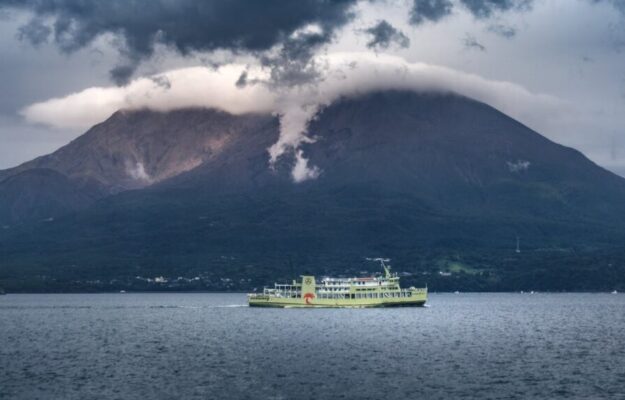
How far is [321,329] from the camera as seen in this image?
18550cm

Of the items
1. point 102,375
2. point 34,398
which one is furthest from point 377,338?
point 34,398

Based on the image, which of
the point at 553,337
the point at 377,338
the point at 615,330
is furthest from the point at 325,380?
the point at 615,330

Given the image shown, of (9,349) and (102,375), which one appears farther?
Answer: (9,349)

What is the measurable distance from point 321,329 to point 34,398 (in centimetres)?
9367

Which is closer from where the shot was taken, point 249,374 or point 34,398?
point 34,398

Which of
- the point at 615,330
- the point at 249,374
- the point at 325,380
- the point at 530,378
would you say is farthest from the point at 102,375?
the point at 615,330

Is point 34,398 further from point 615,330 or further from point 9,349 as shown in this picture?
point 615,330

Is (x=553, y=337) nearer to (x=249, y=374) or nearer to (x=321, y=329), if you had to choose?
(x=321, y=329)

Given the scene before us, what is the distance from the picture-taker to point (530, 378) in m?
109

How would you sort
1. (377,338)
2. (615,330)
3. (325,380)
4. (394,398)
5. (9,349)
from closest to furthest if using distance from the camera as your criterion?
(394,398)
(325,380)
(9,349)
(377,338)
(615,330)

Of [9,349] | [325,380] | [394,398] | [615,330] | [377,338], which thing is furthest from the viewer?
[615,330]

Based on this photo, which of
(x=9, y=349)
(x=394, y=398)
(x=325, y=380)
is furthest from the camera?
(x=9, y=349)

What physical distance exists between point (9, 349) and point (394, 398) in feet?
241

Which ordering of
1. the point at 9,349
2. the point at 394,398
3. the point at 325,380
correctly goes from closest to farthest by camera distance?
the point at 394,398, the point at 325,380, the point at 9,349
